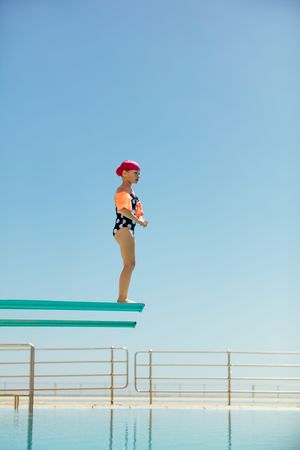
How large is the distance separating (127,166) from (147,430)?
104 inches

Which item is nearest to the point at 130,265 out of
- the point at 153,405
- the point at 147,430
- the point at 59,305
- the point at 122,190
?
the point at 122,190

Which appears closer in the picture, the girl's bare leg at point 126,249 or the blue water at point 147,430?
the girl's bare leg at point 126,249

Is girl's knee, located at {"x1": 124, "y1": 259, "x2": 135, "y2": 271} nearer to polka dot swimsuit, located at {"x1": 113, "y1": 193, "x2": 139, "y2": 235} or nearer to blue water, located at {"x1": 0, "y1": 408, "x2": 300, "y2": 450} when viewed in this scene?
polka dot swimsuit, located at {"x1": 113, "y1": 193, "x2": 139, "y2": 235}

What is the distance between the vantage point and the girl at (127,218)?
419cm

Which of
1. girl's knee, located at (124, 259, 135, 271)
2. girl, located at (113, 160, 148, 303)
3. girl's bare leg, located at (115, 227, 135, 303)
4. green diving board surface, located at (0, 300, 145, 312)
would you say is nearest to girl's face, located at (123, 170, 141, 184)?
girl, located at (113, 160, 148, 303)

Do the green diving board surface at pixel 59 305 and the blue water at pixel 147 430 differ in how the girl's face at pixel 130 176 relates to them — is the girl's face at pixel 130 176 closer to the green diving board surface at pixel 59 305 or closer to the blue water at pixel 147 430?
the green diving board surface at pixel 59 305

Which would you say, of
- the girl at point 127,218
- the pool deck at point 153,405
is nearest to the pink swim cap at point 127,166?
the girl at point 127,218

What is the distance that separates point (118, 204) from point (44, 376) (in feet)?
17.8

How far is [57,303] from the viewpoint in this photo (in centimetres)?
373

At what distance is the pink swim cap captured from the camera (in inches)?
172

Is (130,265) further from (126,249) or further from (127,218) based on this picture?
(127,218)

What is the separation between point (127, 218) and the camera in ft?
14.0

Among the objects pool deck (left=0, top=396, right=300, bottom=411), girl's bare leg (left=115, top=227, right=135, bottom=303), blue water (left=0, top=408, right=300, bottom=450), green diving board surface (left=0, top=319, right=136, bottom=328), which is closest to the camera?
green diving board surface (left=0, top=319, right=136, bottom=328)

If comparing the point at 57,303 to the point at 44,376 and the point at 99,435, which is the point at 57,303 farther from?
the point at 44,376
